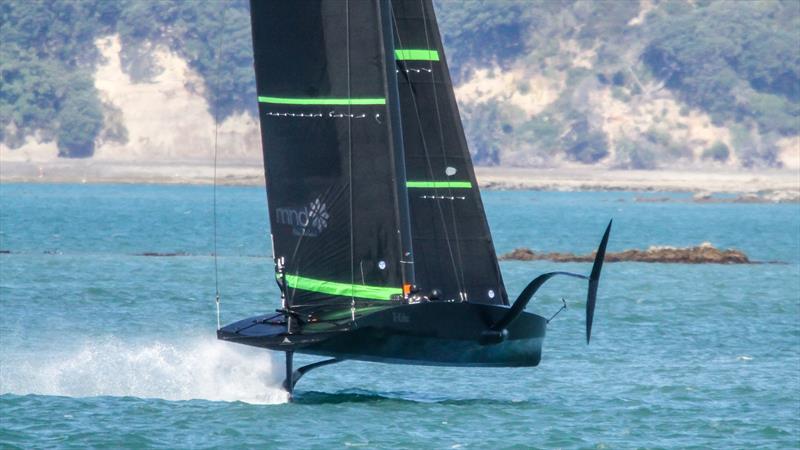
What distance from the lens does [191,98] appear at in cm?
Result: 17050

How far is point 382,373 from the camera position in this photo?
29297 millimetres

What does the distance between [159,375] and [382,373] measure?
4.15 metres

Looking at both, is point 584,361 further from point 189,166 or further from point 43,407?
point 189,166

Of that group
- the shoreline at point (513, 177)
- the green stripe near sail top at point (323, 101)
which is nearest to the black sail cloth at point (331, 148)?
the green stripe near sail top at point (323, 101)

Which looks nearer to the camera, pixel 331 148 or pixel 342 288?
pixel 331 148

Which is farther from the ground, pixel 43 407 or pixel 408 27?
pixel 408 27

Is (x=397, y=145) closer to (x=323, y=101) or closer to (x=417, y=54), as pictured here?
(x=323, y=101)

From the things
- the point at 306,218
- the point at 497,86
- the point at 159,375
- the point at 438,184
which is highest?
the point at 497,86

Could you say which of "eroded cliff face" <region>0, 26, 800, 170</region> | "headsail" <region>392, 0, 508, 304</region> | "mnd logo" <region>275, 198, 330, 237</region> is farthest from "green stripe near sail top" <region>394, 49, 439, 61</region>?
"eroded cliff face" <region>0, 26, 800, 170</region>

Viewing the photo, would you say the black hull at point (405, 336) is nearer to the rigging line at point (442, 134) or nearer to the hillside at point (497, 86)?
the rigging line at point (442, 134)

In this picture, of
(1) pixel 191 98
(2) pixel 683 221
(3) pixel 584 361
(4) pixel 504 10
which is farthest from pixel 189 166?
(3) pixel 584 361

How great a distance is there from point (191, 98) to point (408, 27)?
14677cm

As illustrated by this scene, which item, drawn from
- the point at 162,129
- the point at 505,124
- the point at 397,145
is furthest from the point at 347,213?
the point at 505,124

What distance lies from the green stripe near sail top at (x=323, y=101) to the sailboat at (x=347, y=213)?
13mm
